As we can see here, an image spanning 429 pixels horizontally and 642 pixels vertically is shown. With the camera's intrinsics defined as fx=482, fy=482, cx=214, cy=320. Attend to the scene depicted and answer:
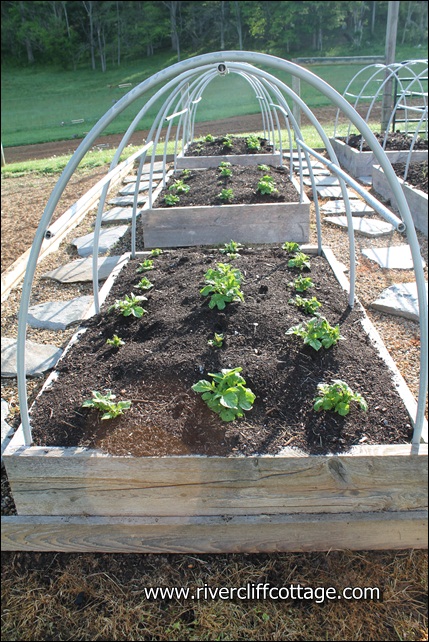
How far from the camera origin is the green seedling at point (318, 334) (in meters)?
2.44

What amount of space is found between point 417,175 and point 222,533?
18.6ft

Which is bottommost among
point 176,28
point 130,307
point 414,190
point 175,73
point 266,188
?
point 130,307

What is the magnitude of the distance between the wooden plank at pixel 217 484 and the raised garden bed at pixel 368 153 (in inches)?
244

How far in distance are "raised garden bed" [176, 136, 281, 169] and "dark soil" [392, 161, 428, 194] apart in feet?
5.73

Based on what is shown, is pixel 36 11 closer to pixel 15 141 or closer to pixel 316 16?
pixel 15 141

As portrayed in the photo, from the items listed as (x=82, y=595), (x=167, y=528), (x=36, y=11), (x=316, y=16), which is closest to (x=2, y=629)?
(x=82, y=595)

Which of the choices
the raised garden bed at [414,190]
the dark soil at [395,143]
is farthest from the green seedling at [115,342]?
the dark soil at [395,143]

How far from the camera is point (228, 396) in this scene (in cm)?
203

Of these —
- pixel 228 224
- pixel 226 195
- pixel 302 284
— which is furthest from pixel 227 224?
pixel 302 284

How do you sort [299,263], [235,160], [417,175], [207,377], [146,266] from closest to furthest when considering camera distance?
[207,377] < [299,263] < [146,266] < [417,175] < [235,160]

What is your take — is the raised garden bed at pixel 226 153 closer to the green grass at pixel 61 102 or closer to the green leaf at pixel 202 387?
the green grass at pixel 61 102

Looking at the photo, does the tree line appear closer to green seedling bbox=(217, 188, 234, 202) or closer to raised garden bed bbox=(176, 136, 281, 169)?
green seedling bbox=(217, 188, 234, 202)

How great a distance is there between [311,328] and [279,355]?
22 centimetres

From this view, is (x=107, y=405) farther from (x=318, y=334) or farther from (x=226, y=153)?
(x=226, y=153)
